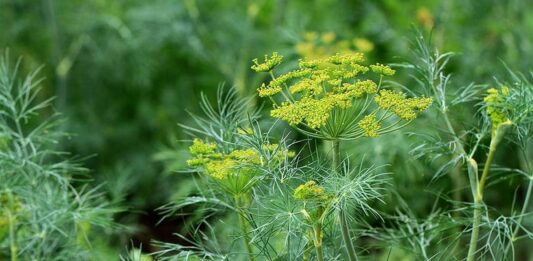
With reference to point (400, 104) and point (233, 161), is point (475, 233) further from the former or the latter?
point (233, 161)

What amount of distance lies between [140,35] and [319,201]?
2925mm

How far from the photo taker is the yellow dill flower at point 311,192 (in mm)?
1408

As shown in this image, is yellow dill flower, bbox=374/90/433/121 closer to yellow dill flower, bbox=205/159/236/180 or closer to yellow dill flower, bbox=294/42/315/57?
yellow dill flower, bbox=205/159/236/180

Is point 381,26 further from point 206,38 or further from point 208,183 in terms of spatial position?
point 208,183

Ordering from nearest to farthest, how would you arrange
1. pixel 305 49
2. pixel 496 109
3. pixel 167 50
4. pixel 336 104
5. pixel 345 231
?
pixel 336 104
pixel 345 231
pixel 496 109
pixel 305 49
pixel 167 50

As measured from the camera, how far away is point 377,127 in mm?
1382

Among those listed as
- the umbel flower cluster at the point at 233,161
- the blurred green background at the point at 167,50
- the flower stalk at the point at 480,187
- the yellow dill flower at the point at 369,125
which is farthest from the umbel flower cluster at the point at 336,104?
the blurred green background at the point at 167,50

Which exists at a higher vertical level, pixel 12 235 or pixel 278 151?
pixel 278 151

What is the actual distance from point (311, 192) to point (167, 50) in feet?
10.8

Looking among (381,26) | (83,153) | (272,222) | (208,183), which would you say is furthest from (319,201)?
(83,153)

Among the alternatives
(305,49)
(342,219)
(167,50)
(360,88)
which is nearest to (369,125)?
(360,88)

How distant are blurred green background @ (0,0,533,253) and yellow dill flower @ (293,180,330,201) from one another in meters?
2.21

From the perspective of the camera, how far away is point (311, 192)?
1.43 metres

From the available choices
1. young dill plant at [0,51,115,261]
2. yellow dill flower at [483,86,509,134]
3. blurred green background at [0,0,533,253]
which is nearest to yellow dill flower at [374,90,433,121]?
yellow dill flower at [483,86,509,134]
